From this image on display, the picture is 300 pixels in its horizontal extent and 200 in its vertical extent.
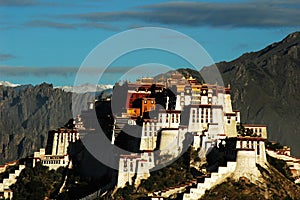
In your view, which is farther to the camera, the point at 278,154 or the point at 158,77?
the point at 158,77

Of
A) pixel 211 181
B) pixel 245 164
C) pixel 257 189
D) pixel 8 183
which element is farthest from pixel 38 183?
pixel 257 189

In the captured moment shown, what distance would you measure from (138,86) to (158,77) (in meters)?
22.2

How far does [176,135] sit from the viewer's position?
125250 mm

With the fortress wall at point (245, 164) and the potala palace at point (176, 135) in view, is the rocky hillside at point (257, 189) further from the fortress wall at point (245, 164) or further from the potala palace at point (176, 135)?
the potala palace at point (176, 135)

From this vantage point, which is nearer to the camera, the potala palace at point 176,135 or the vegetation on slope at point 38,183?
the potala palace at point 176,135

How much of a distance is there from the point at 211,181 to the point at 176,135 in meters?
13.0

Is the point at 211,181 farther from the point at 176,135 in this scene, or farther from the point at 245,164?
the point at 176,135

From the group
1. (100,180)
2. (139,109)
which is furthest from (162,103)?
(100,180)

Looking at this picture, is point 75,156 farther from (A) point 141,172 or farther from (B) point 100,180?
(A) point 141,172

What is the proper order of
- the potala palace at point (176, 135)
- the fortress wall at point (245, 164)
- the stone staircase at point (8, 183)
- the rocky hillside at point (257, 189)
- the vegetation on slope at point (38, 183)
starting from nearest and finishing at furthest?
the rocky hillside at point (257, 189)
the fortress wall at point (245, 164)
the potala palace at point (176, 135)
the vegetation on slope at point (38, 183)
the stone staircase at point (8, 183)

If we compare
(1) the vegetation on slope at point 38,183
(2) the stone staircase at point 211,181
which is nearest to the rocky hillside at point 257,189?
(2) the stone staircase at point 211,181

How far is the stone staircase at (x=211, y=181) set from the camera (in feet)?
370

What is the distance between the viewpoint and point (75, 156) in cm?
14062

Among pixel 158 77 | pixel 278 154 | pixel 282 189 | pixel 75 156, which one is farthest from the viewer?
pixel 158 77
